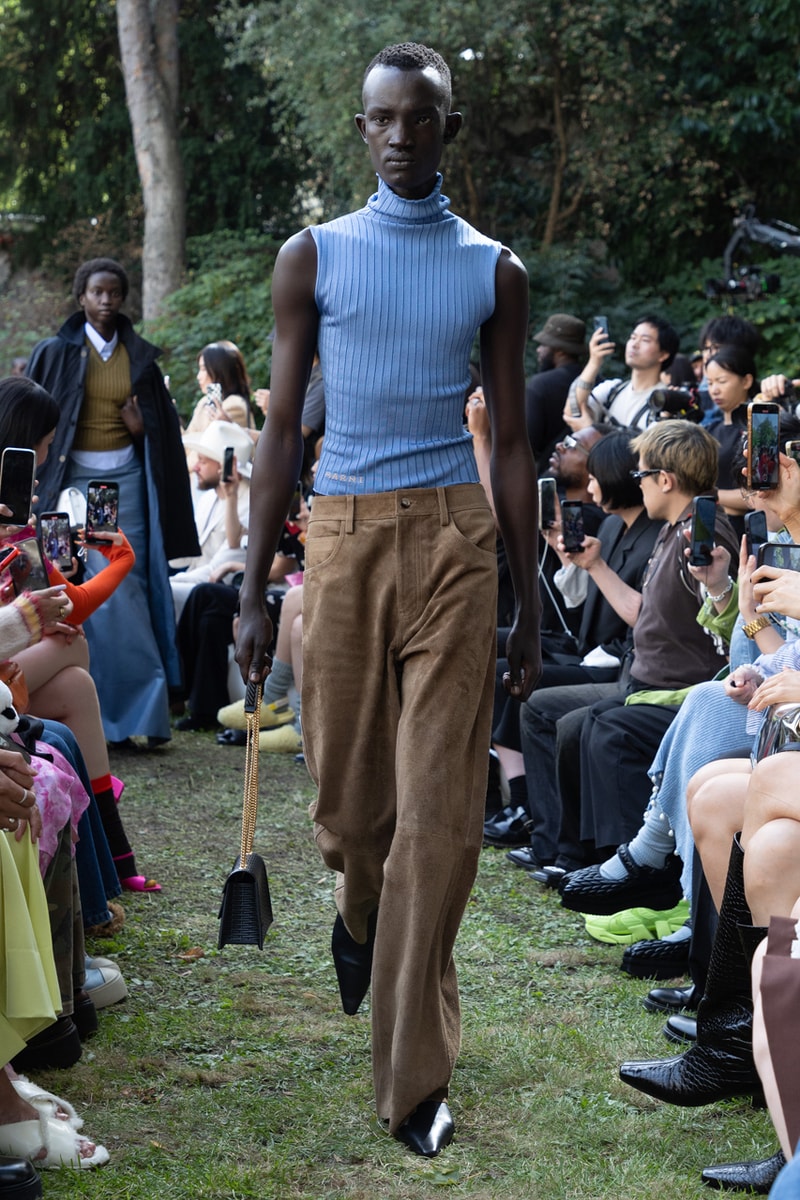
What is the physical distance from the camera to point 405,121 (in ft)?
10.1

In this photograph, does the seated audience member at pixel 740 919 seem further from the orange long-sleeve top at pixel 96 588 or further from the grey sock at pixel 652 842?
the orange long-sleeve top at pixel 96 588

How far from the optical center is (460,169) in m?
15.5

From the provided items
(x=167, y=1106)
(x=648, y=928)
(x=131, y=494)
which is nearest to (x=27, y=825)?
(x=167, y=1106)

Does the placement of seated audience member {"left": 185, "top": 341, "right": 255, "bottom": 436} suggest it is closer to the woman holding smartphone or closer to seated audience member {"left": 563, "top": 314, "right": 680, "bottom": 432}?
the woman holding smartphone

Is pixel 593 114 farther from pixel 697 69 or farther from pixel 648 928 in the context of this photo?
pixel 648 928

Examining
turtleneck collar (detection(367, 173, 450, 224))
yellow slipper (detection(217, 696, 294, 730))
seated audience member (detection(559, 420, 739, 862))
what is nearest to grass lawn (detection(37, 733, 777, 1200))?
seated audience member (detection(559, 420, 739, 862))

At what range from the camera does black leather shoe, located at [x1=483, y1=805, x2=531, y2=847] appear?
577cm

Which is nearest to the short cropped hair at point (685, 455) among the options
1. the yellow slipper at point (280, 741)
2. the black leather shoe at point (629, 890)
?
the black leather shoe at point (629, 890)

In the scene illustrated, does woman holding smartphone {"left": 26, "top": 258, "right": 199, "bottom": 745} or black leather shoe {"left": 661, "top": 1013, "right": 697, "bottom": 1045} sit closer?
black leather shoe {"left": 661, "top": 1013, "right": 697, "bottom": 1045}

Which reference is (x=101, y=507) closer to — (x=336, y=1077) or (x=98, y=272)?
(x=98, y=272)

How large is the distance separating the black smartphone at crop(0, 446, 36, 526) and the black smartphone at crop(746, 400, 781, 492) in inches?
74.8

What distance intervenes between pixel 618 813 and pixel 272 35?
1230 centimetres

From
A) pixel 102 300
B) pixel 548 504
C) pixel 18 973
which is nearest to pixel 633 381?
pixel 548 504

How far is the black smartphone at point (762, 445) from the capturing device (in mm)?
3641
